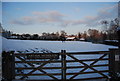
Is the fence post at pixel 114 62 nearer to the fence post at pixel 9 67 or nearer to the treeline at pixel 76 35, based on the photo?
the fence post at pixel 9 67

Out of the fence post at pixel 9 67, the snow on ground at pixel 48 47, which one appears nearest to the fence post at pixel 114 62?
the fence post at pixel 9 67

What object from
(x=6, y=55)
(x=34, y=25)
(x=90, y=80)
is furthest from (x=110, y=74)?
(x=34, y=25)

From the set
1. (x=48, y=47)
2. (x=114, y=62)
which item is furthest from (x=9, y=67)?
(x=48, y=47)

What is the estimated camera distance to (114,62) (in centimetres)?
304

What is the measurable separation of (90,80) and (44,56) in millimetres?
1228

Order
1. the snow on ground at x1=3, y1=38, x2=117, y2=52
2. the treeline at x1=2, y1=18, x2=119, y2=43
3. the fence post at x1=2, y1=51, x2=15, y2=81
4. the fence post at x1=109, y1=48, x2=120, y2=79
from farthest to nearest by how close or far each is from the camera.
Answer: the treeline at x1=2, y1=18, x2=119, y2=43
the snow on ground at x1=3, y1=38, x2=117, y2=52
the fence post at x1=109, y1=48, x2=120, y2=79
the fence post at x1=2, y1=51, x2=15, y2=81

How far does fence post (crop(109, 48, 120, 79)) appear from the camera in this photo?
3018 mm

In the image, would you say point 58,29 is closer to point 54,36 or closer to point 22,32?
point 54,36

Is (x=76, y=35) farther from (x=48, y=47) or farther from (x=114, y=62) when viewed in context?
(x=114, y=62)

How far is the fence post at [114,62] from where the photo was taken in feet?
9.90

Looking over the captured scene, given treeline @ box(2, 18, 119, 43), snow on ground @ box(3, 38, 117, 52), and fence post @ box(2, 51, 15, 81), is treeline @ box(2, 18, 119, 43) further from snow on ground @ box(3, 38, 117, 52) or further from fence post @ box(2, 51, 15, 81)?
fence post @ box(2, 51, 15, 81)

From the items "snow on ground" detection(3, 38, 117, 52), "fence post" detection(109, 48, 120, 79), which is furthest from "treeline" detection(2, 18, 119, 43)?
"fence post" detection(109, 48, 120, 79)

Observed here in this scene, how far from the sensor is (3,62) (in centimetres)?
293

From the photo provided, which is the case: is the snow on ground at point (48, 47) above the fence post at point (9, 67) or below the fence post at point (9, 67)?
below
